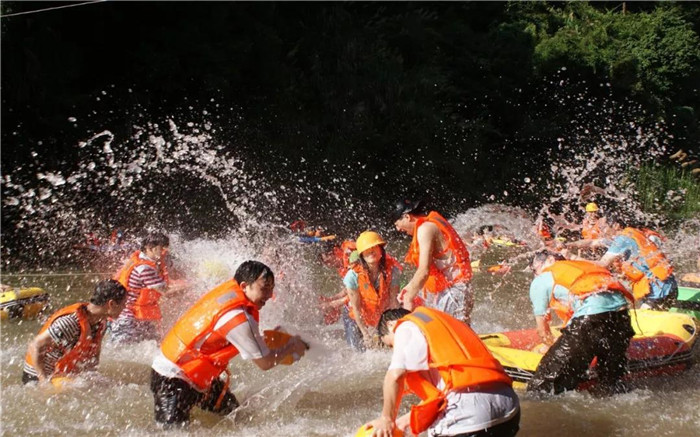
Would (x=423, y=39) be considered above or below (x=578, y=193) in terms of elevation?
above

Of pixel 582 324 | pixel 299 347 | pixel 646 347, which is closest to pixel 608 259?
pixel 646 347

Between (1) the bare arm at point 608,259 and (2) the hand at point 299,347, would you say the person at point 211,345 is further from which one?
(1) the bare arm at point 608,259

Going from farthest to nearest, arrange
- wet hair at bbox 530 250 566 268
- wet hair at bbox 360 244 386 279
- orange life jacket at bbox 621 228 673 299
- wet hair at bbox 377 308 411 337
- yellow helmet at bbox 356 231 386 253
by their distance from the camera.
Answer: orange life jacket at bbox 621 228 673 299
wet hair at bbox 360 244 386 279
yellow helmet at bbox 356 231 386 253
wet hair at bbox 530 250 566 268
wet hair at bbox 377 308 411 337

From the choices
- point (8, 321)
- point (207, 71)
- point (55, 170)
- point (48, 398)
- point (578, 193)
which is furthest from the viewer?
point (578, 193)

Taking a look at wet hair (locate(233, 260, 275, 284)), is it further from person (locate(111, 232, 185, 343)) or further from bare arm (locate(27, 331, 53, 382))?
person (locate(111, 232, 185, 343))

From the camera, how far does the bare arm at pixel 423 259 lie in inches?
235

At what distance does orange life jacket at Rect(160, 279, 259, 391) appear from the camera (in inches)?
171

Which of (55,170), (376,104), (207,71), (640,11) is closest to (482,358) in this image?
(55,170)

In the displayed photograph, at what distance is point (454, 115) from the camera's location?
2475 centimetres

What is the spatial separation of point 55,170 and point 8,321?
7581 mm

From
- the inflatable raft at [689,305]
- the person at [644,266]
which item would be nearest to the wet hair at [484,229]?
the inflatable raft at [689,305]

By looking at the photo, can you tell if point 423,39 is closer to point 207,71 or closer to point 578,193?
point 578,193

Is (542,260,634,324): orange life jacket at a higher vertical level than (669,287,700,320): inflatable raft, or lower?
higher

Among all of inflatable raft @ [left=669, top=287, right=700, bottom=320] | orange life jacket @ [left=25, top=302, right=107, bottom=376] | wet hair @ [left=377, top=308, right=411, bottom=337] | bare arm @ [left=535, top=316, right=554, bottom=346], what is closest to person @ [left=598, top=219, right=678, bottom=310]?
inflatable raft @ [left=669, top=287, right=700, bottom=320]
